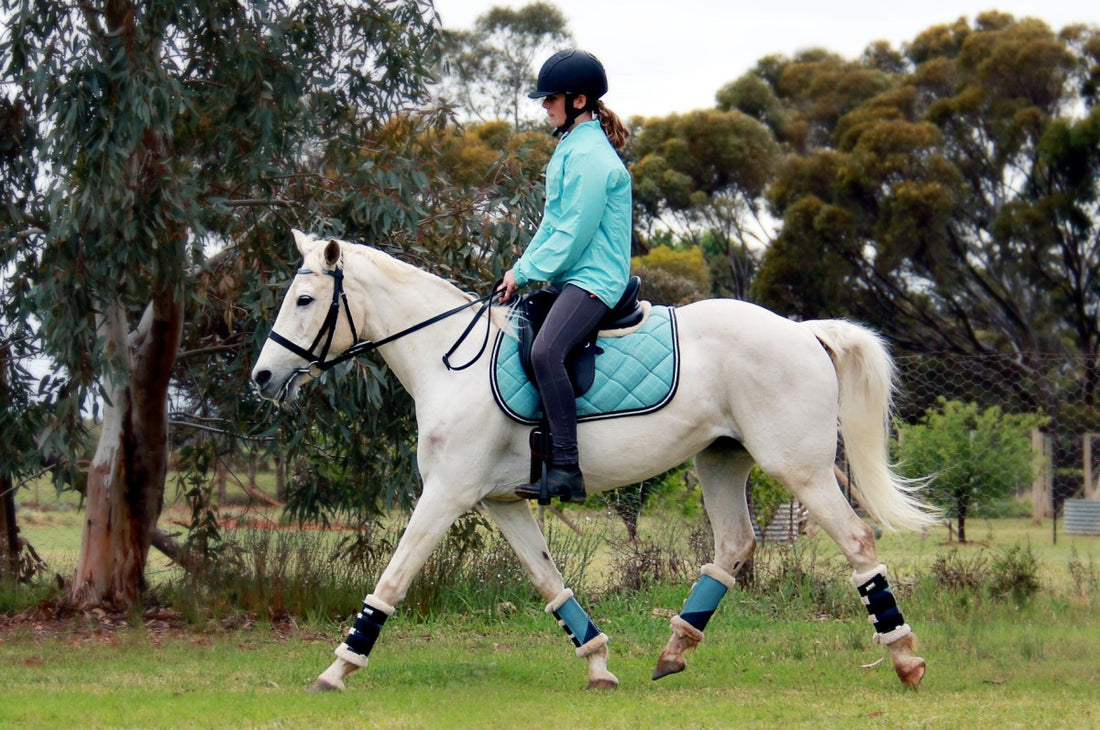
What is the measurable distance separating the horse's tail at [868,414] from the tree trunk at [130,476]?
487cm

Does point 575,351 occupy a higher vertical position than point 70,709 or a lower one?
higher

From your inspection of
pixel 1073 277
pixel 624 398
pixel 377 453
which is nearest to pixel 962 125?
pixel 1073 277

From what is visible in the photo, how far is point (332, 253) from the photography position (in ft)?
20.4

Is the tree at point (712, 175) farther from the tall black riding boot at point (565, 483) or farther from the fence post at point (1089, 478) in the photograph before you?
the tall black riding boot at point (565, 483)

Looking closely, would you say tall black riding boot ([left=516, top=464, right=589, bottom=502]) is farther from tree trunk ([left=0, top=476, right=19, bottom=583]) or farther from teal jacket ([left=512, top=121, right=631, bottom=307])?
tree trunk ([left=0, top=476, right=19, bottom=583])

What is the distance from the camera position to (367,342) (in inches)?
253

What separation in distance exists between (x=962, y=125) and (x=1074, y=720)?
2870cm

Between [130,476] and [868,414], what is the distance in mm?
5616

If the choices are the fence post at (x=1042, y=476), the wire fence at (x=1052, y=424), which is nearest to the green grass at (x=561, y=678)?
the wire fence at (x=1052, y=424)

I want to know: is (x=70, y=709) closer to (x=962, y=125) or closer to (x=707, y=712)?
(x=707, y=712)

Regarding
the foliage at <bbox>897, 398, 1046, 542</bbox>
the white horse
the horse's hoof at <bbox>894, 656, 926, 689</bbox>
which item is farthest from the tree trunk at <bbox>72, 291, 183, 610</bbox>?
the foliage at <bbox>897, 398, 1046, 542</bbox>

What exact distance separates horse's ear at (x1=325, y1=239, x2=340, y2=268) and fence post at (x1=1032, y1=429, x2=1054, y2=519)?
1350 cm

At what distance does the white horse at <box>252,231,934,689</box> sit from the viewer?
20.1 feet

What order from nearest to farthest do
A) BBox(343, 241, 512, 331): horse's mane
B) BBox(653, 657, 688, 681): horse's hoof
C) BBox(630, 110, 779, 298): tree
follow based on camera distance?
BBox(343, 241, 512, 331): horse's mane < BBox(653, 657, 688, 681): horse's hoof < BBox(630, 110, 779, 298): tree
